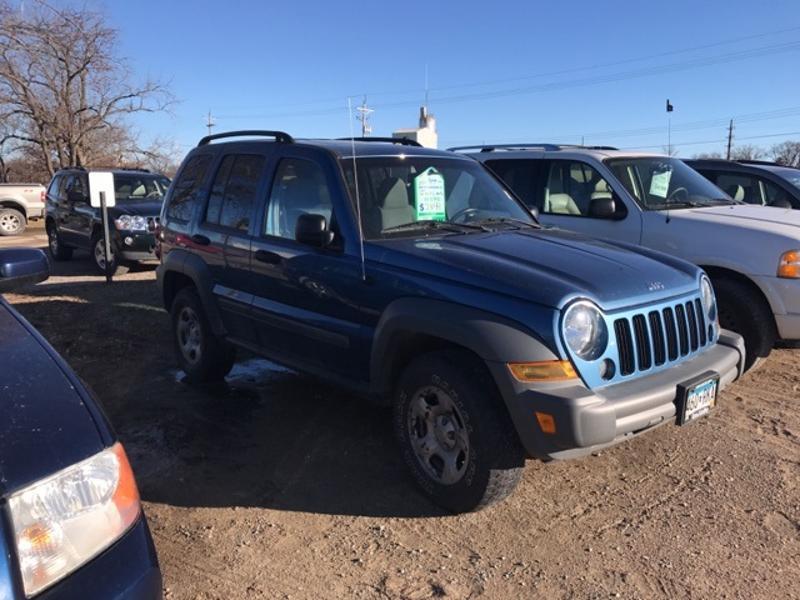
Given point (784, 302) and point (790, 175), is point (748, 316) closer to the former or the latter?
point (784, 302)

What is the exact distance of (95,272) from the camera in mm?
11625

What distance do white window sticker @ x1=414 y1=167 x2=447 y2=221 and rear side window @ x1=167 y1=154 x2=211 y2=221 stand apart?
1965mm

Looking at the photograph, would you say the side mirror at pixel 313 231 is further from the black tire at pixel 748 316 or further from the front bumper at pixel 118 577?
the black tire at pixel 748 316

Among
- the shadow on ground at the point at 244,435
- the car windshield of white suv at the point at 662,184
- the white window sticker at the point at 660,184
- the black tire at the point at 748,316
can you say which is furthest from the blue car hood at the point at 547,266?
the white window sticker at the point at 660,184

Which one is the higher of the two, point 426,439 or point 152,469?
point 426,439

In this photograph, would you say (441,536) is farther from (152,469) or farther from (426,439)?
(152,469)

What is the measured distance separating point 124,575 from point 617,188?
17.9 feet

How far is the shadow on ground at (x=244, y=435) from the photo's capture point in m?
3.67

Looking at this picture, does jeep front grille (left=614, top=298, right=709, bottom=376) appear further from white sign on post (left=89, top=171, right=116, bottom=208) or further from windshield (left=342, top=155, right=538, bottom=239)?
white sign on post (left=89, top=171, right=116, bottom=208)

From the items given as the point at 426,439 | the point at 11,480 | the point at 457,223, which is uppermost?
the point at 457,223

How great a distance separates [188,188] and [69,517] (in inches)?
164

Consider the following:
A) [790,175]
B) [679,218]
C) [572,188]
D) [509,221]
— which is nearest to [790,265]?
[679,218]

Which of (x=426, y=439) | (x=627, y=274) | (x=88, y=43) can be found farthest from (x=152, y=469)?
(x=88, y=43)

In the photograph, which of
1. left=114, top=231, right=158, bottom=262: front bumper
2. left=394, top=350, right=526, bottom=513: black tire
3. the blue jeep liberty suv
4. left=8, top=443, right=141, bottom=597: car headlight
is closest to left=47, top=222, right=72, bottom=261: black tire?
left=114, top=231, right=158, bottom=262: front bumper
